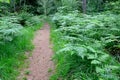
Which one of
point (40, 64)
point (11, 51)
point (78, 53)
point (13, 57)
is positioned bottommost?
point (40, 64)

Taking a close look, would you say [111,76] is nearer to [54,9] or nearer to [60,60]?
[60,60]

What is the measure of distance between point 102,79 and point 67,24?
623 cm

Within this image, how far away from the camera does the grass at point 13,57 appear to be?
6.26m

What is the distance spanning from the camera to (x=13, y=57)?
7.38 metres

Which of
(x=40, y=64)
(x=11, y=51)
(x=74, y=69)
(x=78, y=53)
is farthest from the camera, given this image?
(x=11, y=51)

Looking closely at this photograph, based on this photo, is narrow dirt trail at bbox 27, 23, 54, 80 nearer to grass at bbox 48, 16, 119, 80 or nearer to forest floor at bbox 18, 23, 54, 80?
forest floor at bbox 18, 23, 54, 80

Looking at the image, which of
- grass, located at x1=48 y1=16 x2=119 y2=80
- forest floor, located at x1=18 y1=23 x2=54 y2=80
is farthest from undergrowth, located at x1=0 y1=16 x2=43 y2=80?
grass, located at x1=48 y1=16 x2=119 y2=80

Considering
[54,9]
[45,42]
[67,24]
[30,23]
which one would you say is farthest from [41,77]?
[54,9]

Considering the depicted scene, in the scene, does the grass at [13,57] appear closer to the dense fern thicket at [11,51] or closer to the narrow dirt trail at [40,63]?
the dense fern thicket at [11,51]

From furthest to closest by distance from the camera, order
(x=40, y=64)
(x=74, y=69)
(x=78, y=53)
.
→ (x=40, y=64) → (x=74, y=69) → (x=78, y=53)

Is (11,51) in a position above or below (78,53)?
below

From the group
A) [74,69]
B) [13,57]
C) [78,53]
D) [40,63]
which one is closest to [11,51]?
[13,57]

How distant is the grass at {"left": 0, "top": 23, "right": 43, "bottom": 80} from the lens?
20.5 ft

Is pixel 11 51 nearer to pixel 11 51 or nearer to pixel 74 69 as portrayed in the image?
pixel 11 51
